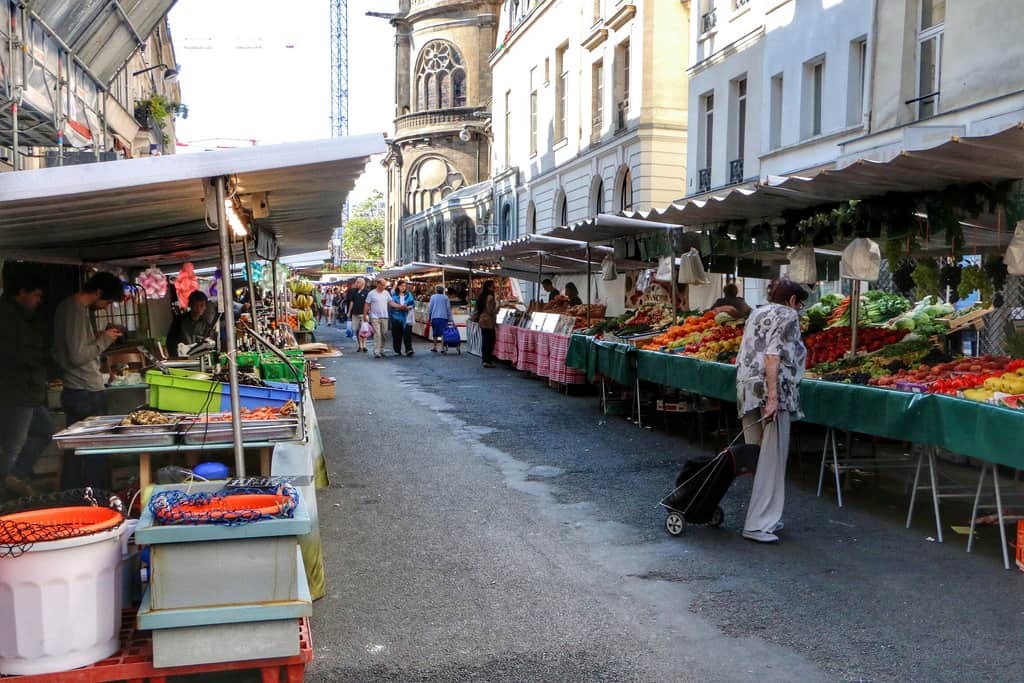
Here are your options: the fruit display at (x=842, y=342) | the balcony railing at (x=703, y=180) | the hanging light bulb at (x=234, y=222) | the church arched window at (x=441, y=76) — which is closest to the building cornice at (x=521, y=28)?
the balcony railing at (x=703, y=180)

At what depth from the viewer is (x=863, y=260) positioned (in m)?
8.84

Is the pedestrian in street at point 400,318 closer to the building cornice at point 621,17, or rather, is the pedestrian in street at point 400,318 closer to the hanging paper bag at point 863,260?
the building cornice at point 621,17

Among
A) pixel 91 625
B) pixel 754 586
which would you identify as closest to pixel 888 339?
pixel 754 586

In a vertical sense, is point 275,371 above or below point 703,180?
below

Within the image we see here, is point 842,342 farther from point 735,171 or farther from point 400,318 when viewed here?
point 400,318

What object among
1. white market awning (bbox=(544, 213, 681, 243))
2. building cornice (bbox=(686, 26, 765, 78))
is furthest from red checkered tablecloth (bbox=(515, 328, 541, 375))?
building cornice (bbox=(686, 26, 765, 78))

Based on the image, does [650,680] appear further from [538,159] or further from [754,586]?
[538,159]

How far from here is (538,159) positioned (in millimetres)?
36031

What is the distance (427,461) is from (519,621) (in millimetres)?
4665

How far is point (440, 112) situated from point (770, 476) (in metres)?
55.7

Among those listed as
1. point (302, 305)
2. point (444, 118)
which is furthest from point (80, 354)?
point (444, 118)

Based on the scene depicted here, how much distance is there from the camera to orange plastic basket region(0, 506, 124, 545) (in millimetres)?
3625

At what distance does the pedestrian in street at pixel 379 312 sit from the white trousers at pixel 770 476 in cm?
1680

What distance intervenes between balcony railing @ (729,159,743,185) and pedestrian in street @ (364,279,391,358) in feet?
28.7
